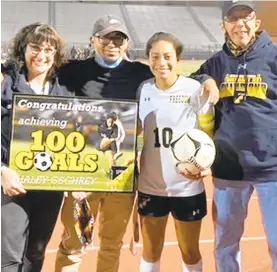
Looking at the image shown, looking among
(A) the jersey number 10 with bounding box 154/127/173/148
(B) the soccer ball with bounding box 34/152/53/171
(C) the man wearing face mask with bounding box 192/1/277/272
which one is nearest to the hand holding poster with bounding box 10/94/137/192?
(B) the soccer ball with bounding box 34/152/53/171

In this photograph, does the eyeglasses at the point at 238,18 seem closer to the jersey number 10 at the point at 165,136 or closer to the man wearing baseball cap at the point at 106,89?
the man wearing baseball cap at the point at 106,89

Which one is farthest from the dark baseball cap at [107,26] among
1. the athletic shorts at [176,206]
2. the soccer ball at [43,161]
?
the athletic shorts at [176,206]

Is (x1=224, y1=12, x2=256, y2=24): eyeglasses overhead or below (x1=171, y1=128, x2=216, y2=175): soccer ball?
overhead

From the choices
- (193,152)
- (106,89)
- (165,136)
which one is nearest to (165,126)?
(165,136)

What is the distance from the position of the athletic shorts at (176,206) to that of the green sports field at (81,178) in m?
0.12

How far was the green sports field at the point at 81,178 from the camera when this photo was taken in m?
2.50

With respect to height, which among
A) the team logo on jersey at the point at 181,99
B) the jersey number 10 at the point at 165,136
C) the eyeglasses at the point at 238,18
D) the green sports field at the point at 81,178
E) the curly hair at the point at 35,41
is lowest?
the green sports field at the point at 81,178

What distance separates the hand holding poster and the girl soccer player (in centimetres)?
10

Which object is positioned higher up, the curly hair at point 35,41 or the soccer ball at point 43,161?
the curly hair at point 35,41

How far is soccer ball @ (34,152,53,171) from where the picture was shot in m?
2.50

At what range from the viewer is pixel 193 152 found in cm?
252

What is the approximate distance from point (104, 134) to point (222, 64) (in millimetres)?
622

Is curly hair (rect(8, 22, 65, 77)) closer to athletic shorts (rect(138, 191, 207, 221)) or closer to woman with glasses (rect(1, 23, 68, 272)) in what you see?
woman with glasses (rect(1, 23, 68, 272))

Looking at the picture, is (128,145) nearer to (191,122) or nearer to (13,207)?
(191,122)
